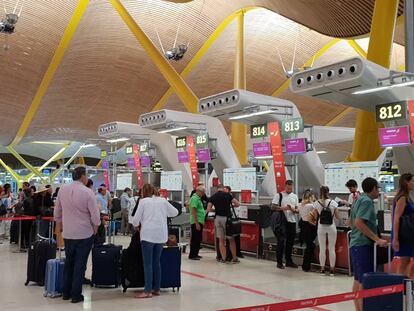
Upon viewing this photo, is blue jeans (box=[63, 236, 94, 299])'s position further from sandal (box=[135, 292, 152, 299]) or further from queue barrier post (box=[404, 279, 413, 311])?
queue barrier post (box=[404, 279, 413, 311])

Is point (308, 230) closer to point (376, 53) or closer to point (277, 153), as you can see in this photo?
point (277, 153)

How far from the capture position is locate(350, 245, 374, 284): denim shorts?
18.1 ft

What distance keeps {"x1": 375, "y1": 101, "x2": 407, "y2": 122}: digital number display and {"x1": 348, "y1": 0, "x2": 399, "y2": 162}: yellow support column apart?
3.37m

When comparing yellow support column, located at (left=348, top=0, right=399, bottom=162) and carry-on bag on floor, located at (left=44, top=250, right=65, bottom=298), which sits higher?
yellow support column, located at (left=348, top=0, right=399, bottom=162)

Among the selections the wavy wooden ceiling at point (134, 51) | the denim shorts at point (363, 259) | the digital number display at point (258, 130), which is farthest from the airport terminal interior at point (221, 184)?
the digital number display at point (258, 130)

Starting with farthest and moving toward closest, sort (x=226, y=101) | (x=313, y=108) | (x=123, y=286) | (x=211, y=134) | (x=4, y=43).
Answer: (x=313, y=108) < (x=4, y=43) < (x=211, y=134) < (x=226, y=101) < (x=123, y=286)

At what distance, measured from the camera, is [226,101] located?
12445 mm

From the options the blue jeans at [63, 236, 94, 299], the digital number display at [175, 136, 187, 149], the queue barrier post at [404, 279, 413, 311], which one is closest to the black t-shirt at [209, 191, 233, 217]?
the blue jeans at [63, 236, 94, 299]

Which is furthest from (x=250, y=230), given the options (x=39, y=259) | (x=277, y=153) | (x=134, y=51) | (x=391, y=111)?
(x=134, y=51)

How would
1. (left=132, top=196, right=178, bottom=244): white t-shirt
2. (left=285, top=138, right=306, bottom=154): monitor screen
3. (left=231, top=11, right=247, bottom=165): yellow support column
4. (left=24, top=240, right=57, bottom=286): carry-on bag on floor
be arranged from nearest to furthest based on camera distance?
(left=132, top=196, right=178, bottom=244): white t-shirt → (left=24, top=240, right=57, bottom=286): carry-on bag on floor → (left=285, top=138, right=306, bottom=154): monitor screen → (left=231, top=11, right=247, bottom=165): yellow support column

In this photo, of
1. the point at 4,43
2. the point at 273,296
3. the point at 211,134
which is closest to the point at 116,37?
the point at 4,43

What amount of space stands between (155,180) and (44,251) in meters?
13.4

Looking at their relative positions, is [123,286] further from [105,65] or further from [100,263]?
[105,65]

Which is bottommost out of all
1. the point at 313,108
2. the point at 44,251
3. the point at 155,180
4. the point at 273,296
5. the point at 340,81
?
the point at 273,296
